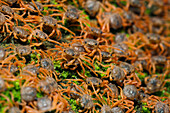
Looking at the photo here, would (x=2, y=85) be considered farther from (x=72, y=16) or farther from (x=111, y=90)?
(x=72, y=16)

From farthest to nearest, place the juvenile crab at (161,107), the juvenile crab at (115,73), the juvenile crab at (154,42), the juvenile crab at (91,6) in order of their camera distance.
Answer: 1. the juvenile crab at (154,42)
2. the juvenile crab at (91,6)
3. the juvenile crab at (115,73)
4. the juvenile crab at (161,107)

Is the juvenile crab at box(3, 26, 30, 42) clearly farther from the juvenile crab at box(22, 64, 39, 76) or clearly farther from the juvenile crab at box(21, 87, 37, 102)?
the juvenile crab at box(21, 87, 37, 102)

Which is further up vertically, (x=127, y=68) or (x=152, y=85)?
(x=127, y=68)

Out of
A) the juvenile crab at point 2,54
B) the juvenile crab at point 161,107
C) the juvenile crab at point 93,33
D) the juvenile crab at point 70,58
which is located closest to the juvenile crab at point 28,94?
the juvenile crab at point 2,54

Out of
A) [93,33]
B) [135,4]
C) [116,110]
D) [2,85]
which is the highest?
[135,4]

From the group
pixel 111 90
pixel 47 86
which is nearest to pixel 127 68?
pixel 111 90

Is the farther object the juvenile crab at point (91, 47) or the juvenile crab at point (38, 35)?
the juvenile crab at point (91, 47)

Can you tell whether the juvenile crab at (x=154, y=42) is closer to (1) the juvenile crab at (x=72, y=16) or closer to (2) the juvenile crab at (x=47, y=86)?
(1) the juvenile crab at (x=72, y=16)

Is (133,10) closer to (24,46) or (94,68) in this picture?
(94,68)

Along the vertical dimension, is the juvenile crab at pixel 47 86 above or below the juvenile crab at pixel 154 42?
below

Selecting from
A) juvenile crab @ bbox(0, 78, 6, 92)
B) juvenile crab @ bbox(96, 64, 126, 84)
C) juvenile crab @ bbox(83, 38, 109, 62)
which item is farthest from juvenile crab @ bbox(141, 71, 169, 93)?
juvenile crab @ bbox(0, 78, 6, 92)

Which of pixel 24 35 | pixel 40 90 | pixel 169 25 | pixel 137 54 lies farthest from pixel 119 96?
pixel 169 25
